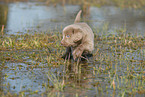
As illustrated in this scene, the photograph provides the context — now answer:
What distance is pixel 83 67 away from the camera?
7695 millimetres

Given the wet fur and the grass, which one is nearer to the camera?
the grass

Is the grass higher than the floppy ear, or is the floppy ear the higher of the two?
the floppy ear

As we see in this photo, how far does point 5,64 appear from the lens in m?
7.85

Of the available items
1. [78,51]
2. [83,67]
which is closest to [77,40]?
[78,51]

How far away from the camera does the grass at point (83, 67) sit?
19.3 feet

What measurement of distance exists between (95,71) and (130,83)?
1.23 m

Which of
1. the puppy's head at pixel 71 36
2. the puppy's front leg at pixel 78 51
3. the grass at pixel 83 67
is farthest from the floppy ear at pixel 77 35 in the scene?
the grass at pixel 83 67

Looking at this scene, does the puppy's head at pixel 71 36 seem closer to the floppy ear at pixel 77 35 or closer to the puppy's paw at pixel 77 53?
the floppy ear at pixel 77 35

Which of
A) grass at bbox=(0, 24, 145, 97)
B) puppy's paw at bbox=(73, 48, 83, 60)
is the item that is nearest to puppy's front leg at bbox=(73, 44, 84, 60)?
puppy's paw at bbox=(73, 48, 83, 60)

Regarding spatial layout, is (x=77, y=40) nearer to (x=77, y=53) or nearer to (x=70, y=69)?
(x=77, y=53)

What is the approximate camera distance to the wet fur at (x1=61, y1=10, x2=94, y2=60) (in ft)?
24.3

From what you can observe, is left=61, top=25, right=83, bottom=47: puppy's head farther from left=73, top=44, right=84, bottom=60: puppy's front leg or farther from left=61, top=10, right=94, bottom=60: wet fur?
left=73, top=44, right=84, bottom=60: puppy's front leg

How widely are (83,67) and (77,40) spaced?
783mm

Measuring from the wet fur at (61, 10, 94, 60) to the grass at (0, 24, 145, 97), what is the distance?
0.33 m
